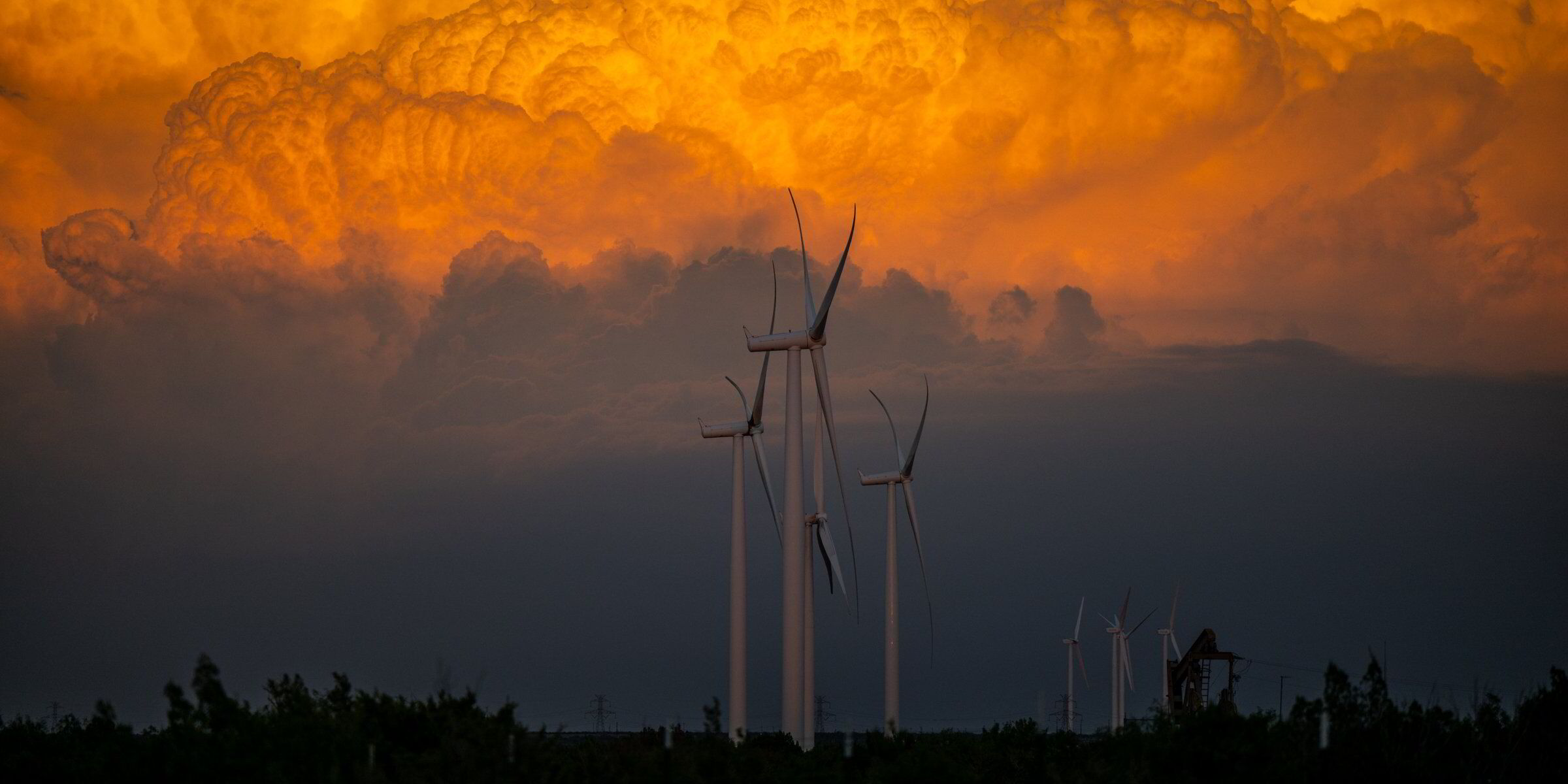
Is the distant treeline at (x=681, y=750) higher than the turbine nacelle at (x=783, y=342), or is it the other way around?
the turbine nacelle at (x=783, y=342)

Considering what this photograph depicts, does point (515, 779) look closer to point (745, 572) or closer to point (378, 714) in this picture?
point (378, 714)

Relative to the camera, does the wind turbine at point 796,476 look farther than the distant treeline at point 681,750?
Yes

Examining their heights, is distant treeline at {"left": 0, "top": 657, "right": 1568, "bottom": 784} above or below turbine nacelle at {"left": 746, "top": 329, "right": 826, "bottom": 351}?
below

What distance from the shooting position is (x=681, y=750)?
168 feet

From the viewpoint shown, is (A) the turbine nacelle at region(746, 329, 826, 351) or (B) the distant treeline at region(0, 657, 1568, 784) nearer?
(B) the distant treeline at region(0, 657, 1568, 784)

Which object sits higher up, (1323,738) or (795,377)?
(795,377)

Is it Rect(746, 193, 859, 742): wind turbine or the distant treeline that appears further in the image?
Rect(746, 193, 859, 742): wind turbine

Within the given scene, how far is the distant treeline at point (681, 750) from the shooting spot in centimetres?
4509

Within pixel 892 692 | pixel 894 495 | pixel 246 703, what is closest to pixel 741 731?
pixel 246 703

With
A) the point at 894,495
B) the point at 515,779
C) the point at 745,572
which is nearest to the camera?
the point at 515,779

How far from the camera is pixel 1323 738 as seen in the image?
38.5 metres

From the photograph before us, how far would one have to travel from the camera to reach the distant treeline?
148 feet

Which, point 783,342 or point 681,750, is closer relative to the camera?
point 681,750

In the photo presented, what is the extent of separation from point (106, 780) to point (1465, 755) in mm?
39411
